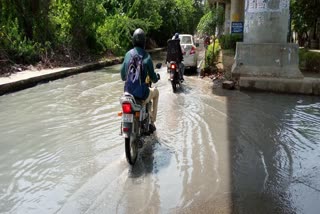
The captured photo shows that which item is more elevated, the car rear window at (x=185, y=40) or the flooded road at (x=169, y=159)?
the car rear window at (x=185, y=40)

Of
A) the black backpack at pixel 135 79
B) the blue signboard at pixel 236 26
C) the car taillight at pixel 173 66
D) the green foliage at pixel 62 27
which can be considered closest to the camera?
the black backpack at pixel 135 79

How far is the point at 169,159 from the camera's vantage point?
255 inches

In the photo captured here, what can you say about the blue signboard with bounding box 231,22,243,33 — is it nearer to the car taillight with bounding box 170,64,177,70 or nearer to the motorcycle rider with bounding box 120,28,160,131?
the car taillight with bounding box 170,64,177,70

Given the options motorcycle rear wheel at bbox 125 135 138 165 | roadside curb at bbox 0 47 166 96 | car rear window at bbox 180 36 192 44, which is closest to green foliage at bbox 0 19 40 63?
roadside curb at bbox 0 47 166 96

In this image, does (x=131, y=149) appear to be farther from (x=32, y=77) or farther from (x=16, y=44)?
(x=16, y=44)

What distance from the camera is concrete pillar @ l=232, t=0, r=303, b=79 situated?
1301 centimetres

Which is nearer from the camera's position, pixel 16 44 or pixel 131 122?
pixel 131 122

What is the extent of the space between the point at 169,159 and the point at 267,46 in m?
7.90

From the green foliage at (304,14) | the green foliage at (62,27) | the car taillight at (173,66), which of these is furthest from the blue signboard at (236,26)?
the green foliage at (304,14)

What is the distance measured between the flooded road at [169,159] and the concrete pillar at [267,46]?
2.12m

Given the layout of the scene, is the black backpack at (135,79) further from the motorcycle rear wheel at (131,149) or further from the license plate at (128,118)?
the motorcycle rear wheel at (131,149)

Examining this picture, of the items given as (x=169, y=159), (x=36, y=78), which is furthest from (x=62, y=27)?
(x=169, y=159)

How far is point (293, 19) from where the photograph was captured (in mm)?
27062

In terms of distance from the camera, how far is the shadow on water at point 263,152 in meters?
4.93
